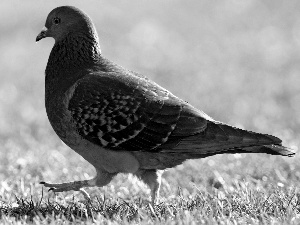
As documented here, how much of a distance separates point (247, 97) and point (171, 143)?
23.3 feet

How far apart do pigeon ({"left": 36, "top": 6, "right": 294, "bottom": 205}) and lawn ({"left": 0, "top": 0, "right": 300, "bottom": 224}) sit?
13.4 inches

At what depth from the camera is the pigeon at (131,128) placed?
19.8ft

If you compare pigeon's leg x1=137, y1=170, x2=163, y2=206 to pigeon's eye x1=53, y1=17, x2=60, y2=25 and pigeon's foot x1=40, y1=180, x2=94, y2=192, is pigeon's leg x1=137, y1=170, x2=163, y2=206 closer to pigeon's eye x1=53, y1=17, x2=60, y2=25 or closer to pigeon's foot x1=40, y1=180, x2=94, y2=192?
pigeon's foot x1=40, y1=180, x2=94, y2=192

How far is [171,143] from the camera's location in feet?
19.9

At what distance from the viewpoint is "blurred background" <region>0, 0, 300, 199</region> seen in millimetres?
8219

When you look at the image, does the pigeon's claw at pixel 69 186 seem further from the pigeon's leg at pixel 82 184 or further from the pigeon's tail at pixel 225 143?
the pigeon's tail at pixel 225 143

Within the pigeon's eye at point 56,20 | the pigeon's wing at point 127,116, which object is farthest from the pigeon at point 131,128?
the pigeon's eye at point 56,20

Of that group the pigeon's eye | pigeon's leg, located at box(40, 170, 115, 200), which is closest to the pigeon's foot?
pigeon's leg, located at box(40, 170, 115, 200)

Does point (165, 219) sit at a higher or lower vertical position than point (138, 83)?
lower

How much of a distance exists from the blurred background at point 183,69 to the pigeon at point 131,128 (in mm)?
859

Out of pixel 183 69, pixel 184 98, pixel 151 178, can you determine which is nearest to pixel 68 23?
pixel 151 178

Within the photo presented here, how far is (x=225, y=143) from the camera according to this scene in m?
5.96

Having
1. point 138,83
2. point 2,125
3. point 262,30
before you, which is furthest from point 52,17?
point 262,30

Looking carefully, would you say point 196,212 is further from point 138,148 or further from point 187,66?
point 187,66
